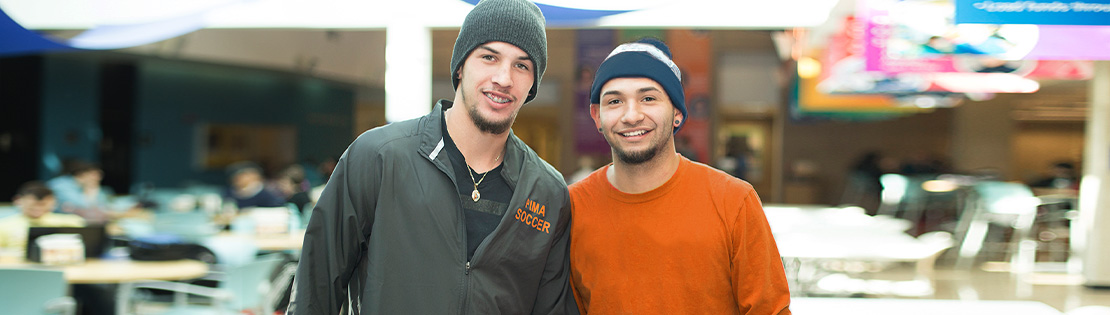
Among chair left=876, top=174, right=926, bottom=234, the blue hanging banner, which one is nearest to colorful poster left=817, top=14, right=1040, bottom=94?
chair left=876, top=174, right=926, bottom=234

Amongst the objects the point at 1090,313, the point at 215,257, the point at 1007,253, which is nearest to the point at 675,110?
the point at 1090,313

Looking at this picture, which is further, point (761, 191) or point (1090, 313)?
point (761, 191)

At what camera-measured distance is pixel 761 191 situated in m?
15.7

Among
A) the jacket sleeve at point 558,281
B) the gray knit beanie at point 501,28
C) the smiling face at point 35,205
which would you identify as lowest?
the smiling face at point 35,205

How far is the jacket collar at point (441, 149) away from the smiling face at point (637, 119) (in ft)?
0.76

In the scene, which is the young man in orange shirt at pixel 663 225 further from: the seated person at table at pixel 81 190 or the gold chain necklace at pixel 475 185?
the seated person at table at pixel 81 190

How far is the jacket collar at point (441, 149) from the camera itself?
1711mm

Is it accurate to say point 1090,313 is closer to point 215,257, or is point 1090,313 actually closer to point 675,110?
point 675,110

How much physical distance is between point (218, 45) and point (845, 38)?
10221 mm

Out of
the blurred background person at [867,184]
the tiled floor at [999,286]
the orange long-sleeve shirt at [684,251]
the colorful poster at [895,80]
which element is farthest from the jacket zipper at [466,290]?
the blurred background person at [867,184]

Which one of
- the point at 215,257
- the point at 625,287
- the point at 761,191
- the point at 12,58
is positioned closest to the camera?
the point at 625,287

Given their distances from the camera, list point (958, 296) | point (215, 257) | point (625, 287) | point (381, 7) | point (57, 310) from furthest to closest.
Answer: point (958, 296) < point (215, 257) < point (57, 310) < point (381, 7) < point (625, 287)

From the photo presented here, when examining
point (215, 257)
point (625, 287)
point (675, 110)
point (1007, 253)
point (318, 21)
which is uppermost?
point (318, 21)

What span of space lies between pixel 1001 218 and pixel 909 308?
6.21 m
